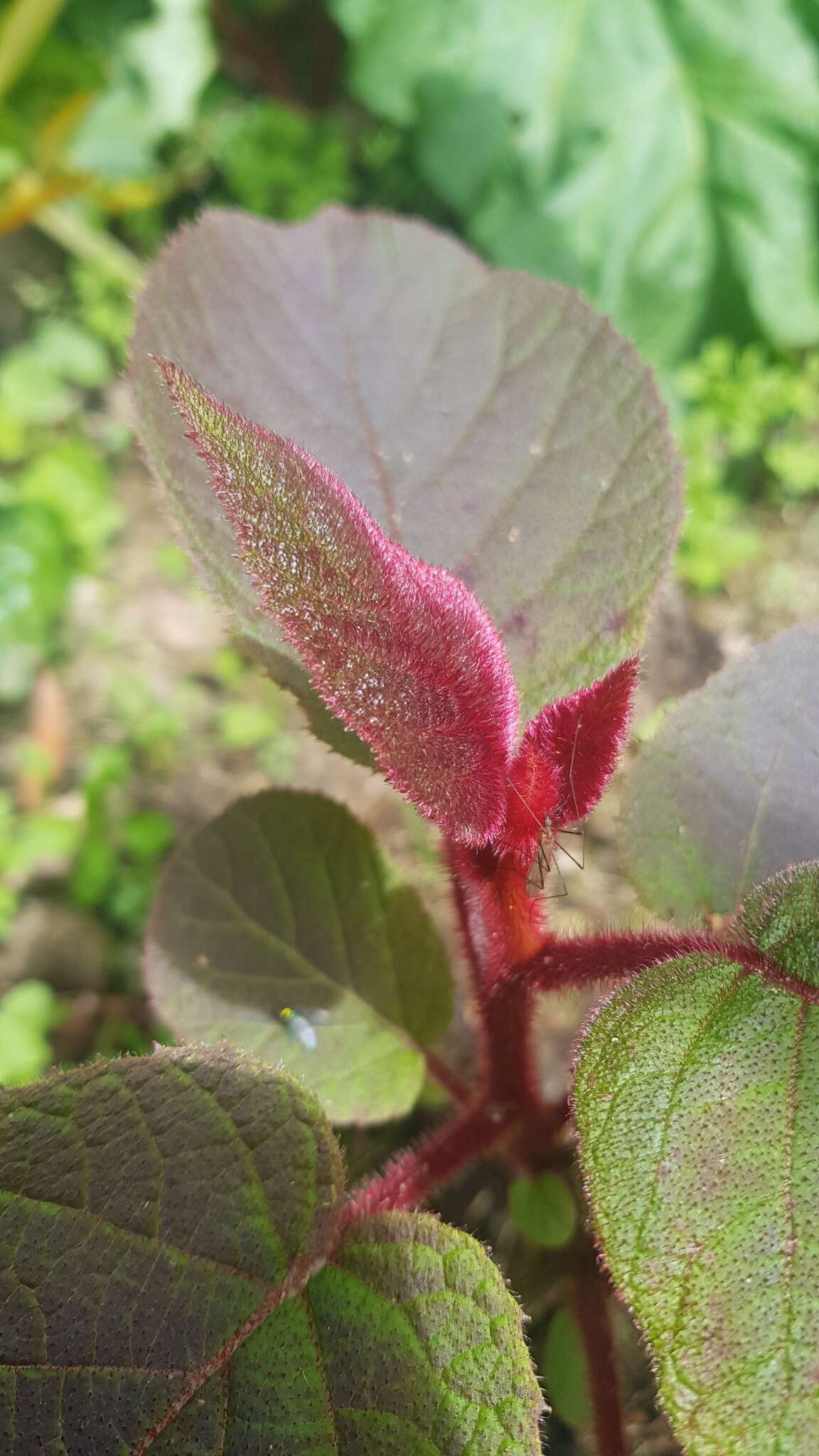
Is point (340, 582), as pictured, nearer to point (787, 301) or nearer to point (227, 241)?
point (227, 241)

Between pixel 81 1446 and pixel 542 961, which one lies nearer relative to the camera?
pixel 81 1446

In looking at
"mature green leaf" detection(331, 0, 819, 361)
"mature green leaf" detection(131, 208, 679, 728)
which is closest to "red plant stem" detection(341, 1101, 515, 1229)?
"mature green leaf" detection(131, 208, 679, 728)

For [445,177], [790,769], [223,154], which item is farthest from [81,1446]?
[223,154]

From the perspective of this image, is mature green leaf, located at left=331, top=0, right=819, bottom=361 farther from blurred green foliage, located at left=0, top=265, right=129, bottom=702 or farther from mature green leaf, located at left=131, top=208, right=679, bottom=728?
mature green leaf, located at left=131, top=208, right=679, bottom=728

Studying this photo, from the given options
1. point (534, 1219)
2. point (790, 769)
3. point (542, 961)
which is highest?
point (790, 769)

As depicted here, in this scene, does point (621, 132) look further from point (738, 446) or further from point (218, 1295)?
point (218, 1295)

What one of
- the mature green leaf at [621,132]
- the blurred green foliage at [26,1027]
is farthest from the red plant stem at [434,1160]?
the mature green leaf at [621,132]
